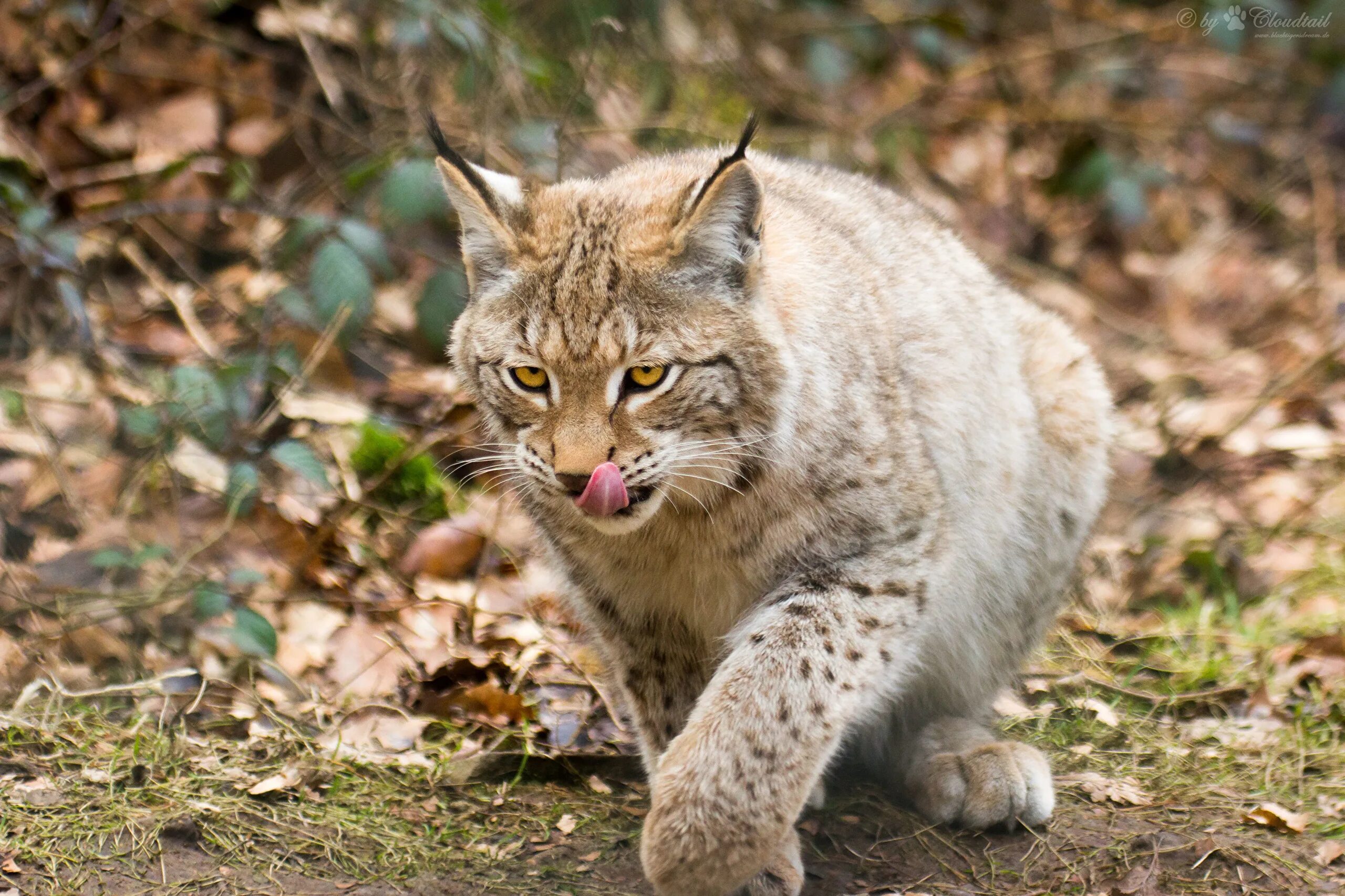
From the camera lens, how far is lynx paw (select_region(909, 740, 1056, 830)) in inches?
151

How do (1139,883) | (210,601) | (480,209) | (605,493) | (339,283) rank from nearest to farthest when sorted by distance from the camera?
(605,493) < (480,209) < (1139,883) < (210,601) < (339,283)

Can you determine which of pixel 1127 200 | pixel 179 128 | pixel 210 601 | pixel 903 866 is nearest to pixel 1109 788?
pixel 903 866

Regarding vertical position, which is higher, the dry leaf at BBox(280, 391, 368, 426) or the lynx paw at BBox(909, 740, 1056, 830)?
the dry leaf at BBox(280, 391, 368, 426)

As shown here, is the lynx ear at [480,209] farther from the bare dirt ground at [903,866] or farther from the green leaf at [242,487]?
the bare dirt ground at [903,866]

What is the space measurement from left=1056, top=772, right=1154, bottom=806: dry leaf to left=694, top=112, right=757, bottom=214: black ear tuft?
2157mm

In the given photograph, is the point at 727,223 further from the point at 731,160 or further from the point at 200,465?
the point at 200,465

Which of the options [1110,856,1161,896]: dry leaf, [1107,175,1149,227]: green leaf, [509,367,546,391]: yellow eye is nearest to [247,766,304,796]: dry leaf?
[509,367,546,391]: yellow eye

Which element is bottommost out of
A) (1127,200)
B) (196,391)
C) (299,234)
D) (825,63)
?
(196,391)

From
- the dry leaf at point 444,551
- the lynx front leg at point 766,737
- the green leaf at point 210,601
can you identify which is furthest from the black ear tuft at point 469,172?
the dry leaf at point 444,551

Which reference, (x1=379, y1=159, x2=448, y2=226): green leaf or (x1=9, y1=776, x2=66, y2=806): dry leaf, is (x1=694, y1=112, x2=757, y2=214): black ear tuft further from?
(x1=9, y1=776, x2=66, y2=806): dry leaf

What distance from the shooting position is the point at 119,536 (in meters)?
4.87

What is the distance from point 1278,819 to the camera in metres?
3.91

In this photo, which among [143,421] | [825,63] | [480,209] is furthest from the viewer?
[825,63]

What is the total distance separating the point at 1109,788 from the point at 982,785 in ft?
1.76
